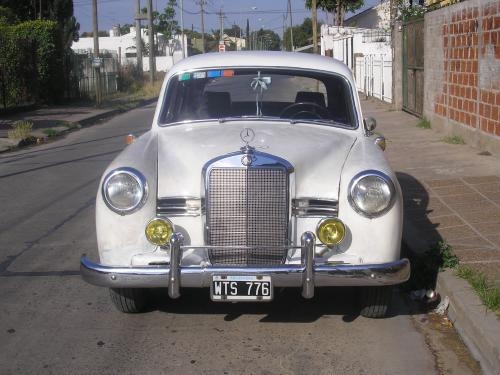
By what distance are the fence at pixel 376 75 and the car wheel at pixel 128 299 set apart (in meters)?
18.3

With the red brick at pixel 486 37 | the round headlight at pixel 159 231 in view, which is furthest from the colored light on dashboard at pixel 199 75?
the red brick at pixel 486 37

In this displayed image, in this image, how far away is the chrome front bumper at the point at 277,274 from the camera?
4352mm

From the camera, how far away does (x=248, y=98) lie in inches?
240

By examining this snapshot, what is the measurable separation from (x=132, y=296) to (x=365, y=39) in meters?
34.8

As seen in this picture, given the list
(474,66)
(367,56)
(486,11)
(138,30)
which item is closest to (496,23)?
(486,11)

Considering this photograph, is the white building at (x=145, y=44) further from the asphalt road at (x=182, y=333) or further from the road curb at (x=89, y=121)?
the asphalt road at (x=182, y=333)

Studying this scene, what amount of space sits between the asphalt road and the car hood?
94cm

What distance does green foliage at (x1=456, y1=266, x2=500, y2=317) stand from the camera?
476 centimetres

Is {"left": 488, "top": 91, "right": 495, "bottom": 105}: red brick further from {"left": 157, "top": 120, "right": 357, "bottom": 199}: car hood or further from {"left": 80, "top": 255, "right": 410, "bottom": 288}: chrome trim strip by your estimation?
{"left": 80, "top": 255, "right": 410, "bottom": 288}: chrome trim strip

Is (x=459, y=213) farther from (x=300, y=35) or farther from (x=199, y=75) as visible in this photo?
(x=300, y=35)

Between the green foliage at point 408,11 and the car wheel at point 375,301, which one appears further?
the green foliage at point 408,11

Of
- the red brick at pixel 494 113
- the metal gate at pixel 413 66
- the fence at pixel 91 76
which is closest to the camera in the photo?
the red brick at pixel 494 113

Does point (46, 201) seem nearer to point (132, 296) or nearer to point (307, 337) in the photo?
point (132, 296)

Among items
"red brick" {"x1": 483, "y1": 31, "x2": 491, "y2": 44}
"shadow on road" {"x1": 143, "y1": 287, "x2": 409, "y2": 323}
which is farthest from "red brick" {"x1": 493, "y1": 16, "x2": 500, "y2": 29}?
"shadow on road" {"x1": 143, "y1": 287, "x2": 409, "y2": 323}
